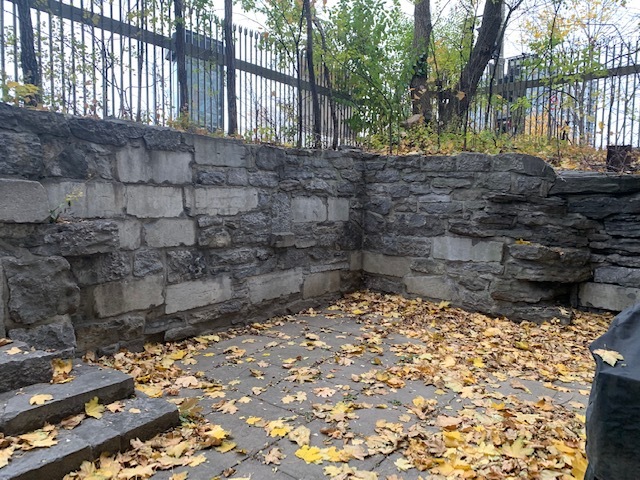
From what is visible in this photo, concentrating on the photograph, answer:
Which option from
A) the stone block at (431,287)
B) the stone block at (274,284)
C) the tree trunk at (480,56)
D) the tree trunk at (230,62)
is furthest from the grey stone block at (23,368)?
the tree trunk at (480,56)

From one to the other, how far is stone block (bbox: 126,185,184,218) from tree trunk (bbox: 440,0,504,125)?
463cm

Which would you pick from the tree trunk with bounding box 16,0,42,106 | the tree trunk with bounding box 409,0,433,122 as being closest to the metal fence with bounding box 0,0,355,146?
the tree trunk with bounding box 16,0,42,106

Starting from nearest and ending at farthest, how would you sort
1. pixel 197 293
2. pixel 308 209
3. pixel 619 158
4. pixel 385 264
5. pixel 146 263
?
pixel 146 263, pixel 197 293, pixel 619 158, pixel 308 209, pixel 385 264

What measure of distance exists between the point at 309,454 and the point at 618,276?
3789 millimetres

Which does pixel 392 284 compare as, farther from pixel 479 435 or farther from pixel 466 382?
pixel 479 435

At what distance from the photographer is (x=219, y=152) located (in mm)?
4191

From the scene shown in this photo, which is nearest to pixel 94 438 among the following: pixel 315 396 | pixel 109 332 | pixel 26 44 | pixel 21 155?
pixel 315 396

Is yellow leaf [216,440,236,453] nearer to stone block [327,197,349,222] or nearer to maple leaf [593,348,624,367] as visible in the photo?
maple leaf [593,348,624,367]

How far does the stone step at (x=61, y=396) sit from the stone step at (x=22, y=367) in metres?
0.04

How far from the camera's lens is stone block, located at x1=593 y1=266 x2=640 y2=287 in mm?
4363

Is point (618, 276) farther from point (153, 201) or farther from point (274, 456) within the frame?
point (153, 201)

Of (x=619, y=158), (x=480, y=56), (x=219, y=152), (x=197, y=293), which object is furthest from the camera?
(x=480, y=56)

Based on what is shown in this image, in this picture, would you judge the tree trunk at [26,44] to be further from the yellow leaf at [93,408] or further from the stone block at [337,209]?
the stone block at [337,209]

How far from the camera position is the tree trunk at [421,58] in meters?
7.14
